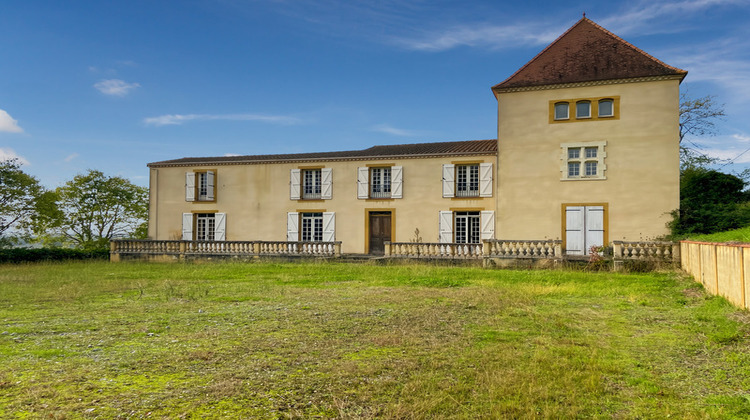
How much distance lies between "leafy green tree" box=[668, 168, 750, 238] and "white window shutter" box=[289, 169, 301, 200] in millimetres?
15577

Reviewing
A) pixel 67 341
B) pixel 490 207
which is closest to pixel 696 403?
pixel 67 341

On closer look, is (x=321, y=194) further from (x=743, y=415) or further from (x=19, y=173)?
(x=743, y=415)

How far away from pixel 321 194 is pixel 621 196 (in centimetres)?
1279

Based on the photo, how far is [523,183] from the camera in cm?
2019

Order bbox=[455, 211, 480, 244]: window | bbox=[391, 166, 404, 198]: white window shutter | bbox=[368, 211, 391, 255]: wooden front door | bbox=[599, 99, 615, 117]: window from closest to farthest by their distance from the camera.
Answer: bbox=[599, 99, 615, 117]: window < bbox=[455, 211, 480, 244]: window < bbox=[391, 166, 404, 198]: white window shutter < bbox=[368, 211, 391, 255]: wooden front door

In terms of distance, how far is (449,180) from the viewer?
72.8 ft

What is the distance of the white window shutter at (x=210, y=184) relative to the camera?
82.6 ft

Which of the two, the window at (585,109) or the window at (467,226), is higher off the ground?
the window at (585,109)

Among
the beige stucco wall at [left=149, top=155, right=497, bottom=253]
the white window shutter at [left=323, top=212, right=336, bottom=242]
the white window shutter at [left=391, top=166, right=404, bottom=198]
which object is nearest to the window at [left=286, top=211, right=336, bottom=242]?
the white window shutter at [left=323, top=212, right=336, bottom=242]

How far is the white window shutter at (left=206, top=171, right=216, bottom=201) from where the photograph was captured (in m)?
25.2

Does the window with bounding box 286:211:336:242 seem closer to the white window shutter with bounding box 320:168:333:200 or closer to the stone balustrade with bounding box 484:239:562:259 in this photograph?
the white window shutter with bounding box 320:168:333:200

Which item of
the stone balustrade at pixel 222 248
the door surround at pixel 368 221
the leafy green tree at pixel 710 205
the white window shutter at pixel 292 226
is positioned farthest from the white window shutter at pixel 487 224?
the white window shutter at pixel 292 226

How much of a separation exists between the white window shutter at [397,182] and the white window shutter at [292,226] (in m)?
4.84

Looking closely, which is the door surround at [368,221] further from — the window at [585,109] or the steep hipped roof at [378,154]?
the window at [585,109]
